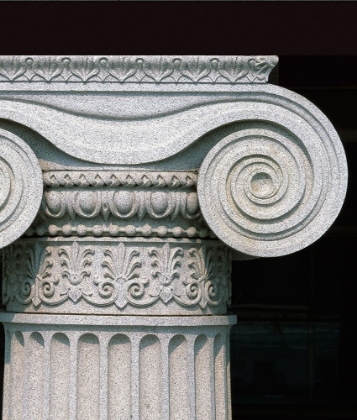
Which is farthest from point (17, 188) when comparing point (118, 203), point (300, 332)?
point (300, 332)

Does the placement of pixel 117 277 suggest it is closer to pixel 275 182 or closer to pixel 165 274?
pixel 165 274

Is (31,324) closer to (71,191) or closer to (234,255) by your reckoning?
(71,191)

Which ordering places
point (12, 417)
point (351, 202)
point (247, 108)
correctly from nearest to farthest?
point (247, 108)
point (12, 417)
point (351, 202)

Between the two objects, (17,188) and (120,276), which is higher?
(17,188)

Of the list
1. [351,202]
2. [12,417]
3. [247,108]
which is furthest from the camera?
[351,202]

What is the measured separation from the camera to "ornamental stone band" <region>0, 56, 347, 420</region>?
6383 millimetres

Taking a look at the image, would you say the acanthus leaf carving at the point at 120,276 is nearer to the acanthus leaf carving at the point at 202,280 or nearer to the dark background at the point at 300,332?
the acanthus leaf carving at the point at 202,280

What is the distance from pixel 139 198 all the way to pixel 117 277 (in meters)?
0.57

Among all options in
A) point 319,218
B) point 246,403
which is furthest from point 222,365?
point 246,403

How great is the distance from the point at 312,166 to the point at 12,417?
2.80m

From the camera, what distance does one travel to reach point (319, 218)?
6398 millimetres

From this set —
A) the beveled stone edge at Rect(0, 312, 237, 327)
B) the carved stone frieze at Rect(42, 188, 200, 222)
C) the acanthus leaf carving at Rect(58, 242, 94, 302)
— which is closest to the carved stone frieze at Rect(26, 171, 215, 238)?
the carved stone frieze at Rect(42, 188, 200, 222)

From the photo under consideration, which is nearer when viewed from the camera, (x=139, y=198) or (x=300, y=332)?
(x=139, y=198)

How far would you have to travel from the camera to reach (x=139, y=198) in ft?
21.1
